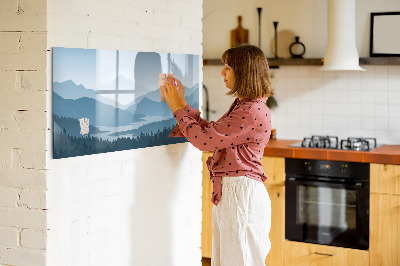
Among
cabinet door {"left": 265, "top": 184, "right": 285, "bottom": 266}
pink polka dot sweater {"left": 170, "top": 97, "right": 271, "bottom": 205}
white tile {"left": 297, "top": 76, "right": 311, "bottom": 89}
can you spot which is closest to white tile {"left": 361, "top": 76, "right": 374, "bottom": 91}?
white tile {"left": 297, "top": 76, "right": 311, "bottom": 89}

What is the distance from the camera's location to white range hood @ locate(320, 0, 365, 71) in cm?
450

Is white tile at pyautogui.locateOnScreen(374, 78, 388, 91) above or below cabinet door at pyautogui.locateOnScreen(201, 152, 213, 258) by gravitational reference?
above

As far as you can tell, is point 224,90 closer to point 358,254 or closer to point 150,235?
→ point 358,254

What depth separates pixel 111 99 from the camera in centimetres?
262

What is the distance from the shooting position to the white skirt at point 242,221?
110 inches

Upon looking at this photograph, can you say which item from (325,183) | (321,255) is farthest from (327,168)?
(321,255)

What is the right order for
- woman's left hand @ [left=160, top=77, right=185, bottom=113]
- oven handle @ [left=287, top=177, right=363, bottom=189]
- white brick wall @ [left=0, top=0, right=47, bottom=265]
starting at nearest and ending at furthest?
white brick wall @ [left=0, top=0, right=47, bottom=265]
woman's left hand @ [left=160, top=77, right=185, bottom=113]
oven handle @ [left=287, top=177, right=363, bottom=189]

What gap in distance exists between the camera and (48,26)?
7.45 ft

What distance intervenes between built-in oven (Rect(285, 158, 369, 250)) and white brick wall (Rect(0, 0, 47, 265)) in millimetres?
2422

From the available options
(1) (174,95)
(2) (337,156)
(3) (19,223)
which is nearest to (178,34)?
(1) (174,95)

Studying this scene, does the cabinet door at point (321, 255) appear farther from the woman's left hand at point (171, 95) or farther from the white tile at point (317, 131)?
the woman's left hand at point (171, 95)

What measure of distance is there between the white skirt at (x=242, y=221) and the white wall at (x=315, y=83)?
2.21 m

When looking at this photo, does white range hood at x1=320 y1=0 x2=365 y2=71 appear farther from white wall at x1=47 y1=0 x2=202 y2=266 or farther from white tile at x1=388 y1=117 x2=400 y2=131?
white wall at x1=47 y1=0 x2=202 y2=266

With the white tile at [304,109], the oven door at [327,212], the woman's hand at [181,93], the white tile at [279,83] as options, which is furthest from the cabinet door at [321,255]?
the woman's hand at [181,93]
